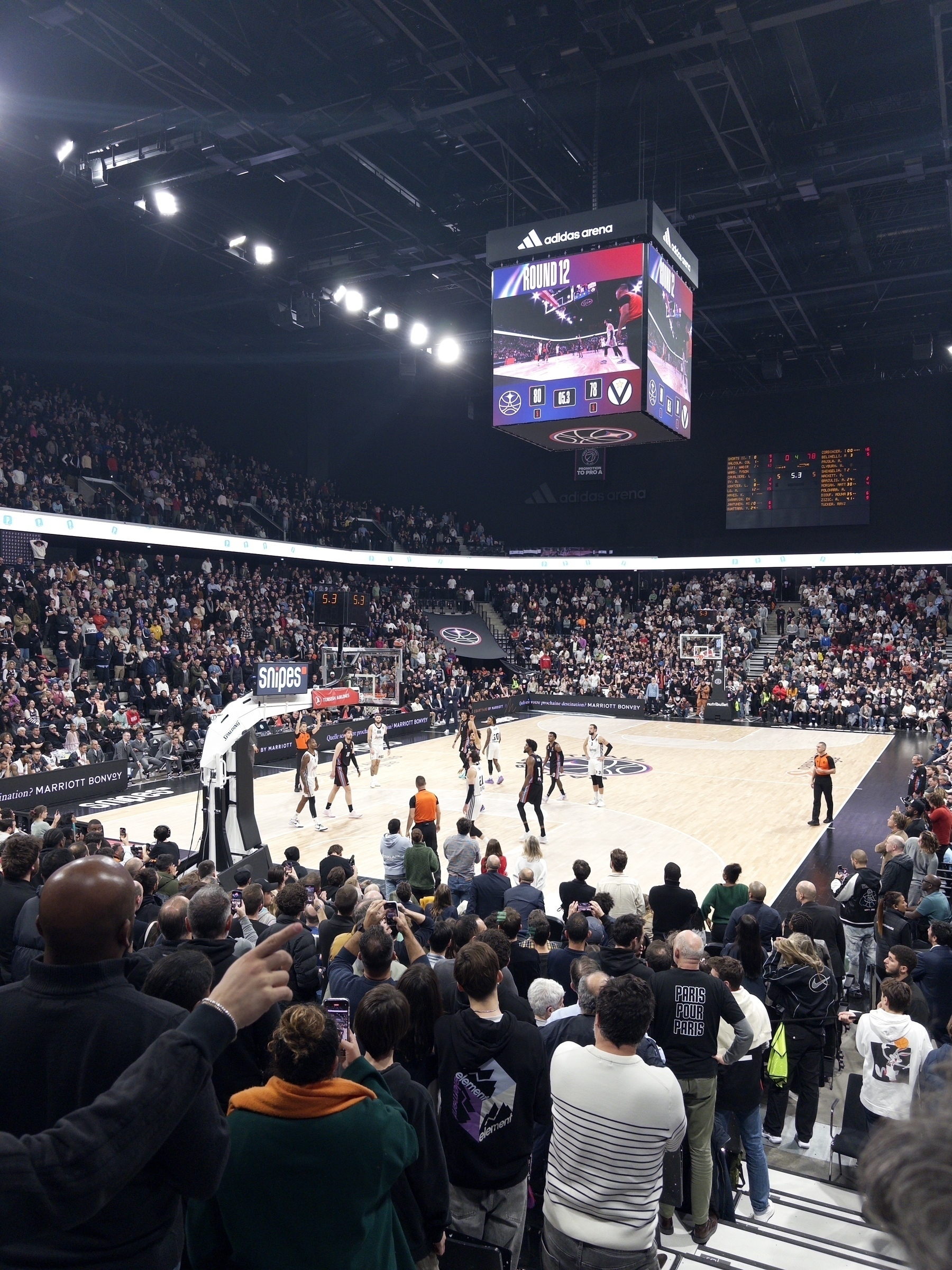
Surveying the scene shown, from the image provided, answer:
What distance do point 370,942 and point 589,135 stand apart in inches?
742

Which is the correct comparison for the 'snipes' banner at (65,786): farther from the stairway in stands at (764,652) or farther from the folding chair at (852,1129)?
the stairway in stands at (764,652)

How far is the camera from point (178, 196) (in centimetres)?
1973

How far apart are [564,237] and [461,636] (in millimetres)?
24544

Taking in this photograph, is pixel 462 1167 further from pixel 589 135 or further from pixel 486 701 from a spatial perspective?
pixel 486 701

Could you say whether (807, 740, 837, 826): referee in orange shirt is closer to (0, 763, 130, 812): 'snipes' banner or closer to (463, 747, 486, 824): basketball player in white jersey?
(463, 747, 486, 824): basketball player in white jersey

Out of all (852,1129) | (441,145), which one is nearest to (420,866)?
(852,1129)

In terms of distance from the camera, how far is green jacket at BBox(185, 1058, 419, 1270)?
2289 millimetres

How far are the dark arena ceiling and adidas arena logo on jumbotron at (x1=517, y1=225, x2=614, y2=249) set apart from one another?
111cm

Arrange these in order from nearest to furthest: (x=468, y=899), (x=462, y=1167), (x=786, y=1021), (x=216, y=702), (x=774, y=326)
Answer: (x=462, y=1167) < (x=786, y=1021) < (x=468, y=899) < (x=216, y=702) < (x=774, y=326)

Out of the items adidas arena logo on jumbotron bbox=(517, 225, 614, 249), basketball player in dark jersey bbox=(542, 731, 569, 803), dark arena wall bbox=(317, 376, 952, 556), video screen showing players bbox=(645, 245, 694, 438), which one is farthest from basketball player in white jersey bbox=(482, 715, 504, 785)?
dark arena wall bbox=(317, 376, 952, 556)

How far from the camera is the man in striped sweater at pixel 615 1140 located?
125 inches

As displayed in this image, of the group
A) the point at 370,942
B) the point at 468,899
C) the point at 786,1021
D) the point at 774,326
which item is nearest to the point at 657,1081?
the point at 370,942

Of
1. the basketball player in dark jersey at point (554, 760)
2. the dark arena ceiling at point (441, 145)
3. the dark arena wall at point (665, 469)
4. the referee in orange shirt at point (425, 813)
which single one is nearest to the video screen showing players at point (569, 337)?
the dark arena ceiling at point (441, 145)

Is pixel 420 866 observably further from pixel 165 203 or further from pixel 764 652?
pixel 764 652
